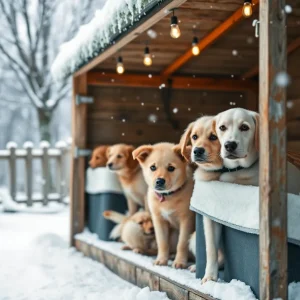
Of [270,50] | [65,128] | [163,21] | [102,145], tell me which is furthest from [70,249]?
[65,128]

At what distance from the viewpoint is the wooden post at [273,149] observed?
3551 mm

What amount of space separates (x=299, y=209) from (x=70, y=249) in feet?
15.9

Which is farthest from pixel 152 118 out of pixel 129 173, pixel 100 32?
pixel 100 32

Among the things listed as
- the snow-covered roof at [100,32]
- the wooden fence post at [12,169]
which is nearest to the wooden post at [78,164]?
the snow-covered roof at [100,32]

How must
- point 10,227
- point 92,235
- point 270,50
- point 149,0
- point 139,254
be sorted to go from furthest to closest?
point 10,227 < point 92,235 < point 139,254 < point 149,0 < point 270,50

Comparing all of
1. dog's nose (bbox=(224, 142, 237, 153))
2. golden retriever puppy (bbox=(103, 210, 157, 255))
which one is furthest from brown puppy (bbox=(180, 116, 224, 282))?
golden retriever puppy (bbox=(103, 210, 157, 255))

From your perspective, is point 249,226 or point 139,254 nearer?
point 249,226

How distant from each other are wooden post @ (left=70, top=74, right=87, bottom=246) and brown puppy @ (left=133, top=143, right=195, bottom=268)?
8.05ft

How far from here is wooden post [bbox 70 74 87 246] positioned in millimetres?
8094

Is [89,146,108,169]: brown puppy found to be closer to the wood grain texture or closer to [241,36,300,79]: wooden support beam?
[241,36,300,79]: wooden support beam

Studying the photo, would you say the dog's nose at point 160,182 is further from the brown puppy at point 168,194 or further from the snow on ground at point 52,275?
the snow on ground at point 52,275

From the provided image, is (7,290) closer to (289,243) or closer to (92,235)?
(92,235)

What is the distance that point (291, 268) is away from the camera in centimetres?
400

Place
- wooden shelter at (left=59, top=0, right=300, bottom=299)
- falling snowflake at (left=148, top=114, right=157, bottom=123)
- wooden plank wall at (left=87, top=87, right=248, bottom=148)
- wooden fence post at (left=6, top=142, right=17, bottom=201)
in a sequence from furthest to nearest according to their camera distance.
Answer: wooden fence post at (left=6, top=142, right=17, bottom=201), falling snowflake at (left=148, top=114, right=157, bottom=123), wooden plank wall at (left=87, top=87, right=248, bottom=148), wooden shelter at (left=59, top=0, right=300, bottom=299)
